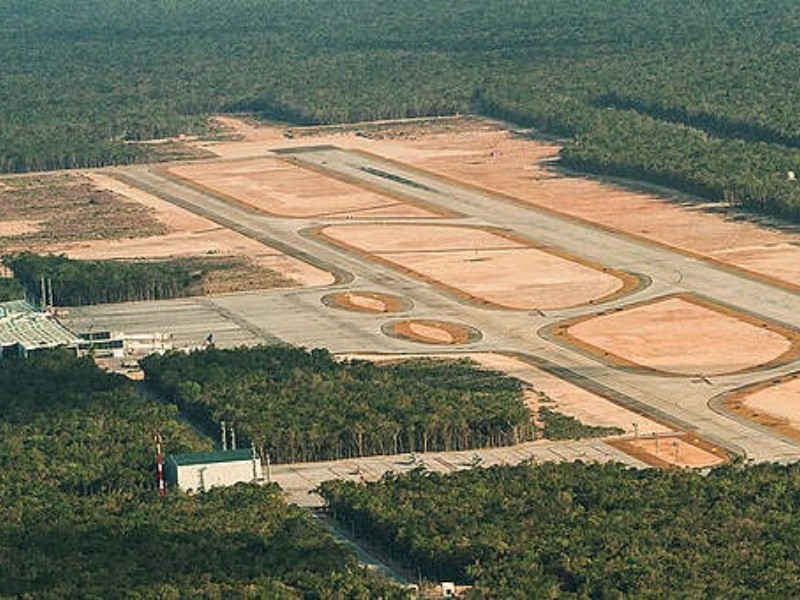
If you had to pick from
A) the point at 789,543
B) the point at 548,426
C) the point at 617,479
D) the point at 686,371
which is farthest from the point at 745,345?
the point at 789,543

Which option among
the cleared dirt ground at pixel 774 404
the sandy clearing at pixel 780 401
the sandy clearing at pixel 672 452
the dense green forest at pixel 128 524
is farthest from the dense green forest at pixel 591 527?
the sandy clearing at pixel 780 401

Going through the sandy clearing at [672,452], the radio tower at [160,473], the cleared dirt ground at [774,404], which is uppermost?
the radio tower at [160,473]

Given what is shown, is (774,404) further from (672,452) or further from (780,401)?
(672,452)

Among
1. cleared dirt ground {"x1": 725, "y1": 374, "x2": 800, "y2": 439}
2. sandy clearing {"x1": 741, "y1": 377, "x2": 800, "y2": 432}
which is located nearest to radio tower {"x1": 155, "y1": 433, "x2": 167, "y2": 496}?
cleared dirt ground {"x1": 725, "y1": 374, "x2": 800, "y2": 439}

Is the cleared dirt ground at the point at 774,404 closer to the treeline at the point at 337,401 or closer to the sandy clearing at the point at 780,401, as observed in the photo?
the sandy clearing at the point at 780,401

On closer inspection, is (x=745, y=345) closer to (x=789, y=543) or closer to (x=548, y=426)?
(x=548, y=426)

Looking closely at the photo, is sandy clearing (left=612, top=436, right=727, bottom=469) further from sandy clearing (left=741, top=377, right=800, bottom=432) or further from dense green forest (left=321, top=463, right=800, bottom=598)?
sandy clearing (left=741, top=377, right=800, bottom=432)

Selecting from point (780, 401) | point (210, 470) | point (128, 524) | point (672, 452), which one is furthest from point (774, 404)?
point (128, 524)
